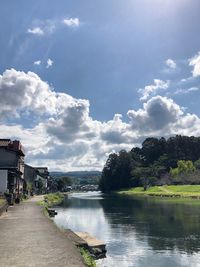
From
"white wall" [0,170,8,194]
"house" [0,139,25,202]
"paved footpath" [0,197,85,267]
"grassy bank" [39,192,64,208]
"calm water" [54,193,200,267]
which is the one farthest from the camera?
"grassy bank" [39,192,64,208]

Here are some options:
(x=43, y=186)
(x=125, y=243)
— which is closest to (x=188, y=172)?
(x=43, y=186)

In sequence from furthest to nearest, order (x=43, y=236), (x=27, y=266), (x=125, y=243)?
(x=125, y=243), (x=43, y=236), (x=27, y=266)

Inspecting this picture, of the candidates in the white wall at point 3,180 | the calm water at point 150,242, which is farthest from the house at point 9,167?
the calm water at point 150,242

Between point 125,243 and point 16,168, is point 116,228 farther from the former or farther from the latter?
point 16,168

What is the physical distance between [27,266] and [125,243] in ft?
56.9

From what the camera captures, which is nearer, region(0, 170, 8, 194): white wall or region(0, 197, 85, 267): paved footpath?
region(0, 197, 85, 267): paved footpath

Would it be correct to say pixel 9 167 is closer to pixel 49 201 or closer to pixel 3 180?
pixel 3 180

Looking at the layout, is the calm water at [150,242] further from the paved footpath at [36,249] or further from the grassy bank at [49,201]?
the grassy bank at [49,201]

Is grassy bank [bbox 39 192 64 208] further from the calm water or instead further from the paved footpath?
the paved footpath

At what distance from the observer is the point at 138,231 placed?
4022cm

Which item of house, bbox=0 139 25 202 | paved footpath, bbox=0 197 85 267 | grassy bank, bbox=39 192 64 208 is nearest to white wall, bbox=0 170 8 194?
house, bbox=0 139 25 202

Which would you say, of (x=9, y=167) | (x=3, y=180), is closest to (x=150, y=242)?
(x=3, y=180)

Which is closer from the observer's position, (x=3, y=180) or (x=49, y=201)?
(x=3, y=180)

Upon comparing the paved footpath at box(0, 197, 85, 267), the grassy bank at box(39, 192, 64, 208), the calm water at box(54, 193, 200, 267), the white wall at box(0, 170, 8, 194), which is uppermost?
the white wall at box(0, 170, 8, 194)
